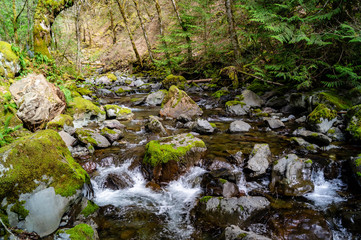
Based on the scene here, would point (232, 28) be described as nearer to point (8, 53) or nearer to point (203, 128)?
point (203, 128)

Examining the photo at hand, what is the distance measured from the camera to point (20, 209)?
122 inches

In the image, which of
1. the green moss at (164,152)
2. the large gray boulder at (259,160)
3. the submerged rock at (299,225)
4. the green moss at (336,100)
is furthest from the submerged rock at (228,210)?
the green moss at (336,100)

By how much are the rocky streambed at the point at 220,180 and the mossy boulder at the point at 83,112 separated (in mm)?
90

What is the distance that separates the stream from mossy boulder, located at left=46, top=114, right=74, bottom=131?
7.26ft

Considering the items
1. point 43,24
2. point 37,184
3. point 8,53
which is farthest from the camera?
point 43,24

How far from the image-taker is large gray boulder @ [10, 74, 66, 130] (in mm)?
6568

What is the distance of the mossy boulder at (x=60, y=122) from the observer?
23.1 feet

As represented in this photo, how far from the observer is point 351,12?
7.14m

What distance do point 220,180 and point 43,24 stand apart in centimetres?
1120

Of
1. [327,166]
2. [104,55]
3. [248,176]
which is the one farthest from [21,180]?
[104,55]

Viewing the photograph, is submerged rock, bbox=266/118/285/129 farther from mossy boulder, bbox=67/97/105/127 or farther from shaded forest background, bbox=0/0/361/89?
mossy boulder, bbox=67/97/105/127

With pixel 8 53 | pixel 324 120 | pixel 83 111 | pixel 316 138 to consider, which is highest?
pixel 8 53

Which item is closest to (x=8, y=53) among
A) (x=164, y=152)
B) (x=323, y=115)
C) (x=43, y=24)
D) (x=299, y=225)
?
(x=43, y=24)

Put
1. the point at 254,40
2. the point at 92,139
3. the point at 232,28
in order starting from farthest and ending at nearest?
the point at 232,28 → the point at 254,40 → the point at 92,139
